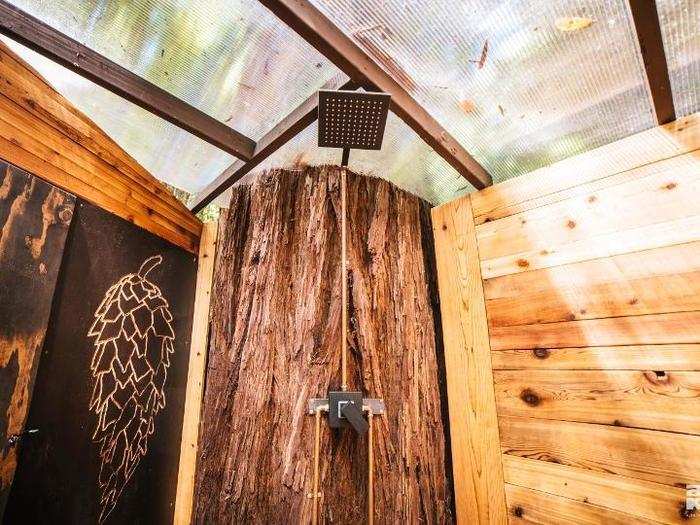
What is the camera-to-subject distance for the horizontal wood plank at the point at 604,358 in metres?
1.43

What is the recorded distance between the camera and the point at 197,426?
2.21 metres

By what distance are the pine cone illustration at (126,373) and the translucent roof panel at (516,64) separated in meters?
1.67

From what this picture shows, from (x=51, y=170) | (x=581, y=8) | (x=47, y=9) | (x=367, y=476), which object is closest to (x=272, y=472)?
(x=367, y=476)

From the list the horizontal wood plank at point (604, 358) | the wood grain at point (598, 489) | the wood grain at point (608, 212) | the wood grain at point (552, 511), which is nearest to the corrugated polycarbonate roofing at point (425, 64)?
the wood grain at point (608, 212)

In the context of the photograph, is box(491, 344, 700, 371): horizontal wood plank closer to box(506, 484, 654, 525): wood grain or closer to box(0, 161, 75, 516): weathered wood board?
box(506, 484, 654, 525): wood grain

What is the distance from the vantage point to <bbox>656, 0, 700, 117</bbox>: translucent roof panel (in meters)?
1.25

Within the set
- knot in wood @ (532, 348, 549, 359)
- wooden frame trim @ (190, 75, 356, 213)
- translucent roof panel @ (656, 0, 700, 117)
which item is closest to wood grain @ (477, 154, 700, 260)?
translucent roof panel @ (656, 0, 700, 117)

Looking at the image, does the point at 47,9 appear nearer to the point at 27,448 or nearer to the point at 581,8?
the point at 27,448

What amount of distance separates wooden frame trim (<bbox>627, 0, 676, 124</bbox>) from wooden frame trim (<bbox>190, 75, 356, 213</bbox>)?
1.07m

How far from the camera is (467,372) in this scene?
2025 millimetres

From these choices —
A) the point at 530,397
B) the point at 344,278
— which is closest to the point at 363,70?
the point at 344,278

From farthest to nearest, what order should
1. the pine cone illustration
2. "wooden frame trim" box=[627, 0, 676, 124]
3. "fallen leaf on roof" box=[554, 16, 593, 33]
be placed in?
1. the pine cone illustration
2. "fallen leaf on roof" box=[554, 16, 593, 33]
3. "wooden frame trim" box=[627, 0, 676, 124]

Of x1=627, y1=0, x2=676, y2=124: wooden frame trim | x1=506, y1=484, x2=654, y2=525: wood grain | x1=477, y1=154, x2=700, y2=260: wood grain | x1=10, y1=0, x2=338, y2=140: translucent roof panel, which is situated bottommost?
x1=506, y1=484, x2=654, y2=525: wood grain

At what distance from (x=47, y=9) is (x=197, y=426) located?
2219mm
